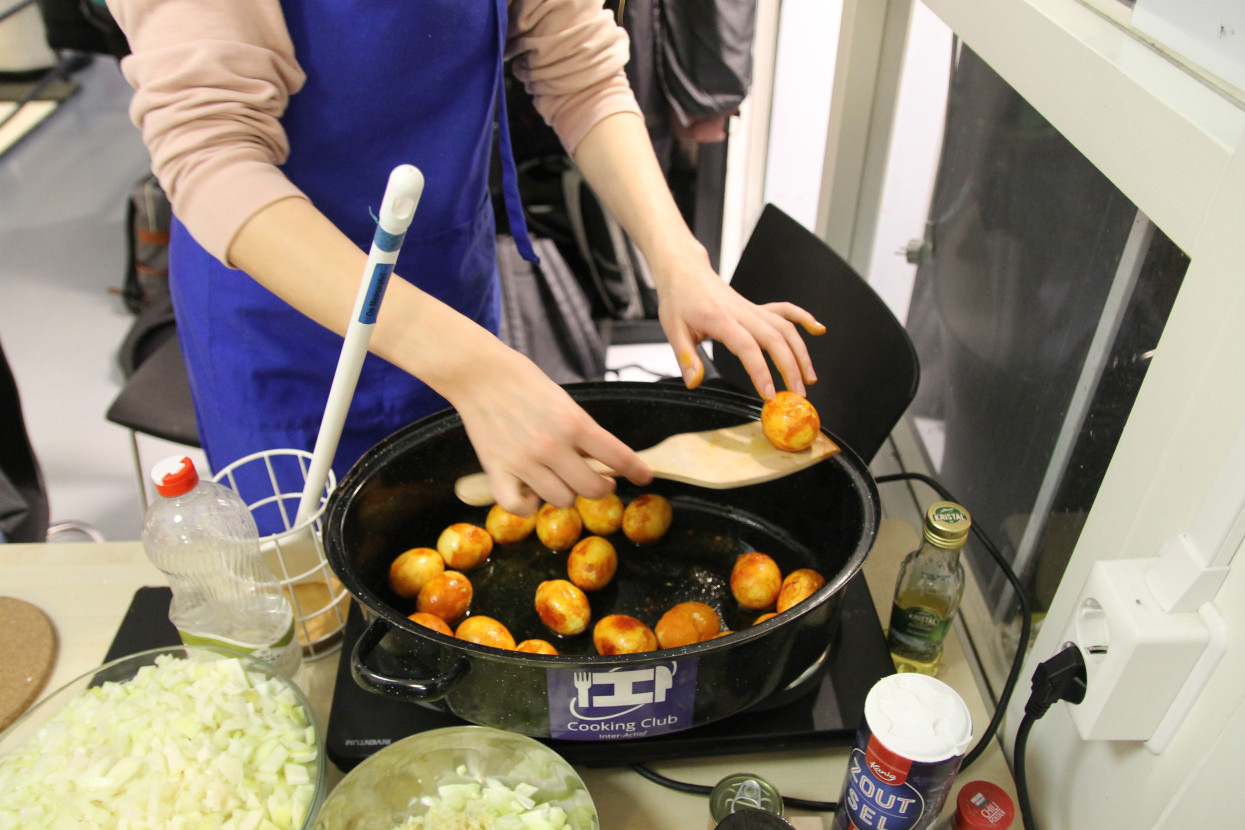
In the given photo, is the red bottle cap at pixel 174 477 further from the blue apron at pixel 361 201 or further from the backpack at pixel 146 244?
the backpack at pixel 146 244

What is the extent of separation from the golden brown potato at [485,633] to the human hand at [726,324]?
334mm

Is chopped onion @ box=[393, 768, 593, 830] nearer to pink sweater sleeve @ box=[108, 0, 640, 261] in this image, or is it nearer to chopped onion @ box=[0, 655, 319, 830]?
chopped onion @ box=[0, 655, 319, 830]

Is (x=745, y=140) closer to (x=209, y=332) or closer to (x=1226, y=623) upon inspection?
(x=209, y=332)

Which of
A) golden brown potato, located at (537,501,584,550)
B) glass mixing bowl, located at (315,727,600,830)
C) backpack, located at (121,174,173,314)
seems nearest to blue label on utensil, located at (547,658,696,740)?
glass mixing bowl, located at (315,727,600,830)

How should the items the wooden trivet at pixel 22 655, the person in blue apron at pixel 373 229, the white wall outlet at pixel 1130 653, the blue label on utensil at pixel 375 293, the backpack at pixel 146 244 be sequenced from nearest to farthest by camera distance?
the white wall outlet at pixel 1130 653 → the blue label on utensil at pixel 375 293 → the person in blue apron at pixel 373 229 → the wooden trivet at pixel 22 655 → the backpack at pixel 146 244

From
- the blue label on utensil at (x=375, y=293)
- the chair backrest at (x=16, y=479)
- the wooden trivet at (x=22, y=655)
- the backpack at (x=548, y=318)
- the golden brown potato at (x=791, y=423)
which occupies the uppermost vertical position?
the blue label on utensil at (x=375, y=293)

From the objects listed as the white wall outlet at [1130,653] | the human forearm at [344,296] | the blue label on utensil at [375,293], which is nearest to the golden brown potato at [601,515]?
the human forearm at [344,296]

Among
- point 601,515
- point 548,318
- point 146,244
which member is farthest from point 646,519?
point 146,244

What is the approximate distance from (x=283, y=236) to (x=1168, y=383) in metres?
0.72

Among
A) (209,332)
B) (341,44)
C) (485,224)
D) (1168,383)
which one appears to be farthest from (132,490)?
(1168,383)

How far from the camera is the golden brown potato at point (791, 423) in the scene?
850mm

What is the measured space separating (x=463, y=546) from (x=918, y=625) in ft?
1.60

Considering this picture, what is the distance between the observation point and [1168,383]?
0.54 meters

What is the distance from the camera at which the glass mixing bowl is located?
65cm
